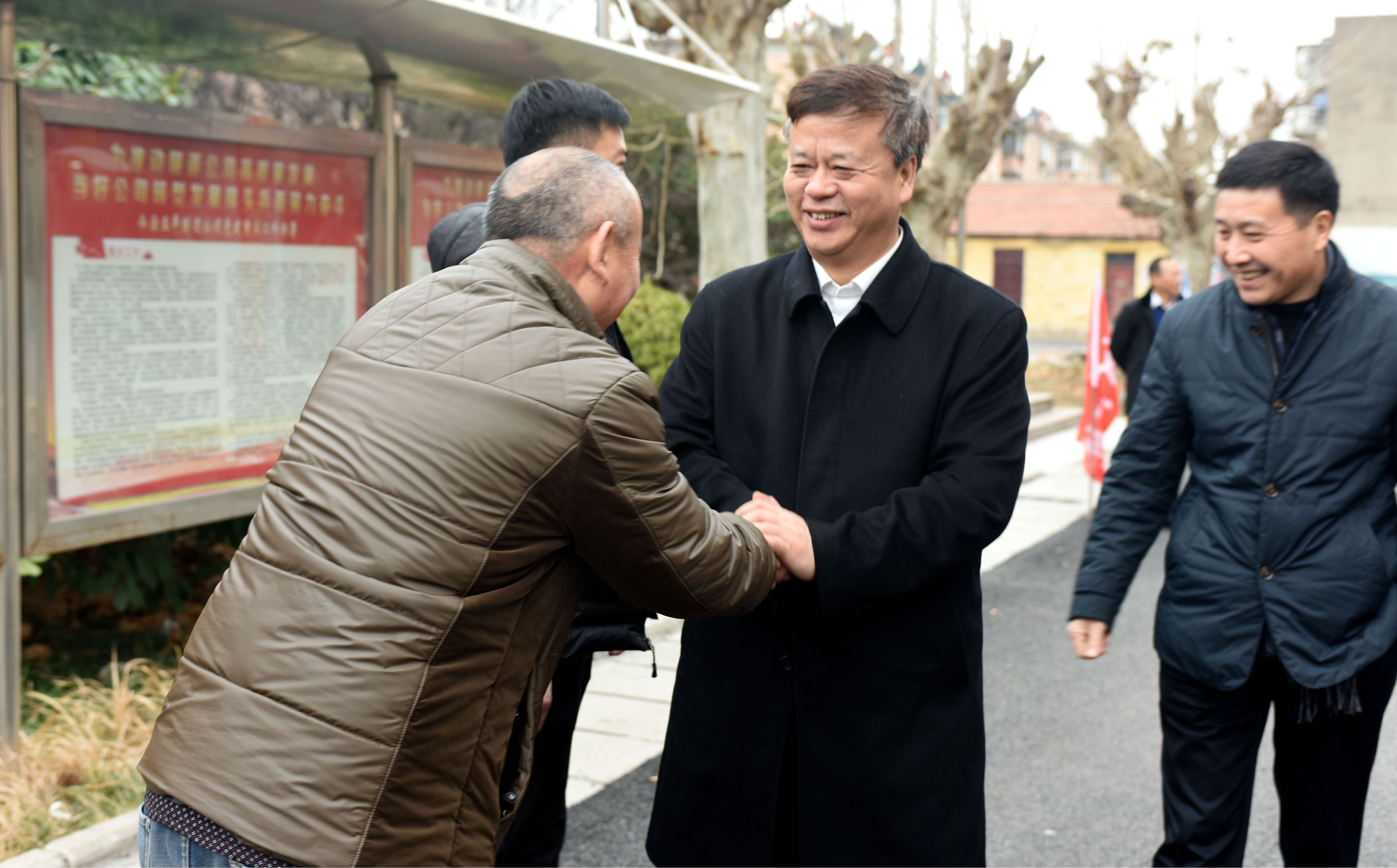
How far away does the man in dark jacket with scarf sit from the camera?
112 inches

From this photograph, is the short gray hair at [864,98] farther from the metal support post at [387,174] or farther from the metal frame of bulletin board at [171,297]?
the metal support post at [387,174]

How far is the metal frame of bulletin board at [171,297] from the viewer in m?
4.15

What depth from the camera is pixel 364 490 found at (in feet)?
5.97

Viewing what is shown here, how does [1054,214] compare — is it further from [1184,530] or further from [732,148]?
[1184,530]

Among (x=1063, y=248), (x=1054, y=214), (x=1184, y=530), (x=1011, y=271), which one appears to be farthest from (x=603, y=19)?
(x=1011, y=271)

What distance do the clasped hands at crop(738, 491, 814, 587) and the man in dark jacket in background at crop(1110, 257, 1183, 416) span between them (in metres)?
8.61

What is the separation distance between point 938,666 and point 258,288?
3521mm

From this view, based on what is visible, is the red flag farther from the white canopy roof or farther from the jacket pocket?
the jacket pocket

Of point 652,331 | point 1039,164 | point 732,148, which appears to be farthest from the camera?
point 1039,164

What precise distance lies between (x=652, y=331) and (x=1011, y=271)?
38.0m

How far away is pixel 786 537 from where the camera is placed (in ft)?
7.65

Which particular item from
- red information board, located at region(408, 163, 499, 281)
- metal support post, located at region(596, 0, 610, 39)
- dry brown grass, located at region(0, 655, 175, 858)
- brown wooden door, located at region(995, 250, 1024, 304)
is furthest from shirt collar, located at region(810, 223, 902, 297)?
brown wooden door, located at region(995, 250, 1024, 304)

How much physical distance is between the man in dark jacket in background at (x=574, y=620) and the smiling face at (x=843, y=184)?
0.62 meters

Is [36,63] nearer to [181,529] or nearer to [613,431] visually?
[181,529]
